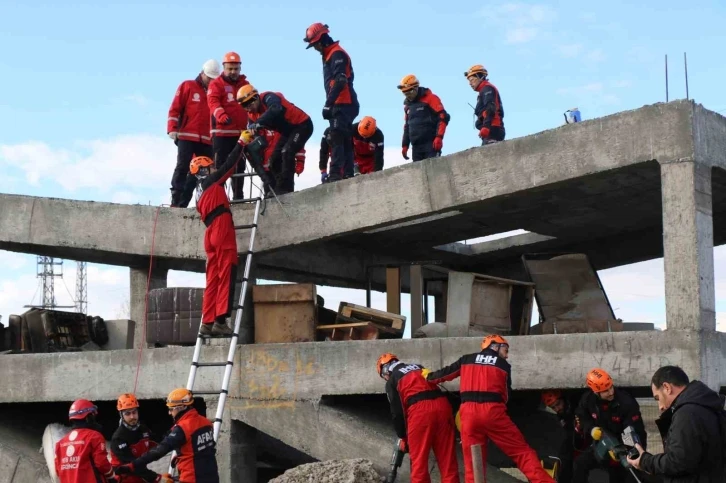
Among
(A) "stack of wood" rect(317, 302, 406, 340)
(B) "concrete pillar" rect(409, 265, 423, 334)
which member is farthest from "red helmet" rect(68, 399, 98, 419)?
(B) "concrete pillar" rect(409, 265, 423, 334)

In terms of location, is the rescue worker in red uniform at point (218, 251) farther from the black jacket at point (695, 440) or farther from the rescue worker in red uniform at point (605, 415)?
the black jacket at point (695, 440)

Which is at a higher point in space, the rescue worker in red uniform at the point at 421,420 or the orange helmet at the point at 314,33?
the orange helmet at the point at 314,33

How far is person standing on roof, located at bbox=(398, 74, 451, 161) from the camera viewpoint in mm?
13703

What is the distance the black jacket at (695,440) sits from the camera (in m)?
6.26

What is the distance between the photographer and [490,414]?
33.2ft

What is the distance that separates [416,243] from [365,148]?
67.5 inches

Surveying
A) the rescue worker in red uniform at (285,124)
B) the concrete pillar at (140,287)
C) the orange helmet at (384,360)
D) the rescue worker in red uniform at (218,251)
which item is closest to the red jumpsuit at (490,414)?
the orange helmet at (384,360)

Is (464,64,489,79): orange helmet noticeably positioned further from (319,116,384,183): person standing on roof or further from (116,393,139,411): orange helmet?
(116,393,139,411): orange helmet

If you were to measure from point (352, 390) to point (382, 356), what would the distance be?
0.82 meters

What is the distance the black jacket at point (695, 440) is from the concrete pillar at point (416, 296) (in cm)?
706

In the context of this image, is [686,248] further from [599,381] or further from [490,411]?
[490,411]

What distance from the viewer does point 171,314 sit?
13.3 metres

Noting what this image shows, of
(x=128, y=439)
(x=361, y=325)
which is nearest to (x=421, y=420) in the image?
(x=361, y=325)

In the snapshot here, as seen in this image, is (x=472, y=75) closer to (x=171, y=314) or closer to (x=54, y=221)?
(x=171, y=314)
